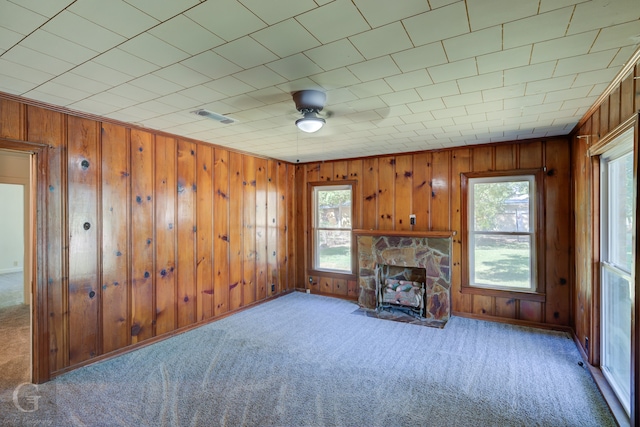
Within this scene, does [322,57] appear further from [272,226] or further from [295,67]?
[272,226]

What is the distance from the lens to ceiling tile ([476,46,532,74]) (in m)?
1.93

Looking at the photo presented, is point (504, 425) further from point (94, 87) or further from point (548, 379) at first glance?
point (94, 87)

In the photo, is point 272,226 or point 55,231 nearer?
point 55,231

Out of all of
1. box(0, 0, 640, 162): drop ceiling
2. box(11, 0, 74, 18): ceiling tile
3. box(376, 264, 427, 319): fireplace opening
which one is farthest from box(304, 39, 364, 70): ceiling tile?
box(376, 264, 427, 319): fireplace opening

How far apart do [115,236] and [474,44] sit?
3.68 meters

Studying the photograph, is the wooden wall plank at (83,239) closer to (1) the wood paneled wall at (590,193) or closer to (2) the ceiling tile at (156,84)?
(2) the ceiling tile at (156,84)

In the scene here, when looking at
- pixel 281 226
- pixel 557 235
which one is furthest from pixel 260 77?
pixel 557 235

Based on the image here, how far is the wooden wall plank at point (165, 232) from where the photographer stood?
378 centimetres

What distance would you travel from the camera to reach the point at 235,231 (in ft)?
16.0

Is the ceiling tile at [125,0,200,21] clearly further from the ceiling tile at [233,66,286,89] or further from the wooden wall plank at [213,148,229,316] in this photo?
the wooden wall plank at [213,148,229,316]

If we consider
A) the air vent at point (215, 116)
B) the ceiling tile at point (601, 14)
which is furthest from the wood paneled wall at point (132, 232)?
the ceiling tile at point (601, 14)

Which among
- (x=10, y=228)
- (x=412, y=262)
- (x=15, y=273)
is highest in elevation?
(x=10, y=228)

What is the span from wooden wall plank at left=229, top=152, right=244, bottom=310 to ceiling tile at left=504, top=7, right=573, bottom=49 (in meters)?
3.87

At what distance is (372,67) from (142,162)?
286 cm
